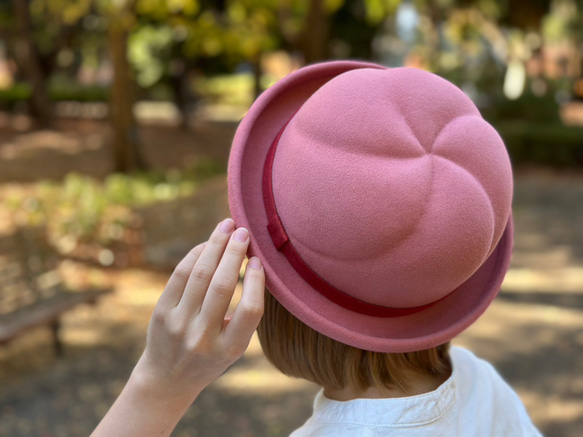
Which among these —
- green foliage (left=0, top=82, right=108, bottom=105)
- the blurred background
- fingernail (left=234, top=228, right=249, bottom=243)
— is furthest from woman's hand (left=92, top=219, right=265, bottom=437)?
green foliage (left=0, top=82, right=108, bottom=105)

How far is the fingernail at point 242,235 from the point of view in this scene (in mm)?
1070

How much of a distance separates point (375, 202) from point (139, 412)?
55 centimetres

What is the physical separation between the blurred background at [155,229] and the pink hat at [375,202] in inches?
135

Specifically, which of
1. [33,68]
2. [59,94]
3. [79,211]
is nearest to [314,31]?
[79,211]

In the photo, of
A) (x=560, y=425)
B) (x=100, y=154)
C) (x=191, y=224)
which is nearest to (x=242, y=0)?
(x=100, y=154)

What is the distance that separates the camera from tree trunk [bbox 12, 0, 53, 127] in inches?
749

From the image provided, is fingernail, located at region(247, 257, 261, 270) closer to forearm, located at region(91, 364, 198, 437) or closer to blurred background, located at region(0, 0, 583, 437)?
forearm, located at region(91, 364, 198, 437)

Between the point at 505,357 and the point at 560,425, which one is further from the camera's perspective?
the point at 505,357

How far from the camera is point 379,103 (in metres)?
1.08

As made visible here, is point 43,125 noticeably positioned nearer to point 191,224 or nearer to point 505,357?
point 191,224

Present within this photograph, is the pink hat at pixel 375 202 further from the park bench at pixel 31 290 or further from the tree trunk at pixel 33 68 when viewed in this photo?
the tree trunk at pixel 33 68

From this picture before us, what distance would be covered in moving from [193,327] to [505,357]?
478 centimetres

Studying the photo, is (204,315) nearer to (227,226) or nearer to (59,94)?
(227,226)

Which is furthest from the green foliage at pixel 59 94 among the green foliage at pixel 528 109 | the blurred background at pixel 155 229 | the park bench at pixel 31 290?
the park bench at pixel 31 290
